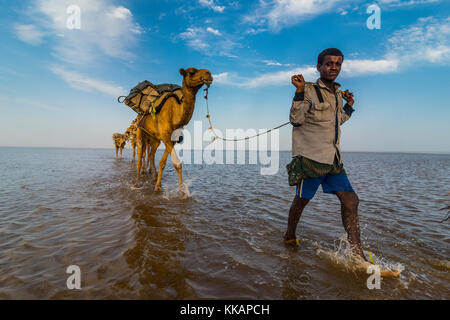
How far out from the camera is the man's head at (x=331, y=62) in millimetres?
2820

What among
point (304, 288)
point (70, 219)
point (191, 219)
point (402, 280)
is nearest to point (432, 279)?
point (402, 280)

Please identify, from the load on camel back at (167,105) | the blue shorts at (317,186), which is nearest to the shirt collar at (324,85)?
the blue shorts at (317,186)

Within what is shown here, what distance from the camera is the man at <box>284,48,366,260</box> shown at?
109 inches

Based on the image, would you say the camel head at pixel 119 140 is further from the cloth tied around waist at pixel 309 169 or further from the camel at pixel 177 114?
the cloth tied around waist at pixel 309 169

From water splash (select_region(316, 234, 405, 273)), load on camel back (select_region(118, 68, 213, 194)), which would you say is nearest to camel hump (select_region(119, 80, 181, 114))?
load on camel back (select_region(118, 68, 213, 194))

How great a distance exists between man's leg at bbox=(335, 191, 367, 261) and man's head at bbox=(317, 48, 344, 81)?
1.60 metres

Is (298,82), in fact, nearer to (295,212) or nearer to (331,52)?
(331,52)

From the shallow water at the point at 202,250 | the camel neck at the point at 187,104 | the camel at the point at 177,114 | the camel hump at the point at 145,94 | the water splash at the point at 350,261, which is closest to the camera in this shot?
the shallow water at the point at 202,250

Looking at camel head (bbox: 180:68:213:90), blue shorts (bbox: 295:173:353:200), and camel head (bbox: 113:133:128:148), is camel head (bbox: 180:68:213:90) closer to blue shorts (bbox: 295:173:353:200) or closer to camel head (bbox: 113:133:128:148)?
blue shorts (bbox: 295:173:353:200)

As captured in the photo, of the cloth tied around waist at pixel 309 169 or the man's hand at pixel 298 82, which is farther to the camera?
the cloth tied around waist at pixel 309 169

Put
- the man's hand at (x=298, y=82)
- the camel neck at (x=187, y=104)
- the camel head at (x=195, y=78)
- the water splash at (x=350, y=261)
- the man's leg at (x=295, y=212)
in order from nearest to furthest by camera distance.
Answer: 1. the water splash at (x=350, y=261)
2. the man's hand at (x=298, y=82)
3. the man's leg at (x=295, y=212)
4. the camel head at (x=195, y=78)
5. the camel neck at (x=187, y=104)

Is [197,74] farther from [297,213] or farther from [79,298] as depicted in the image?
[79,298]

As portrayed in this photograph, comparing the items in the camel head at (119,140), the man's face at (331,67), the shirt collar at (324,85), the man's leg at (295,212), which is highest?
the camel head at (119,140)
